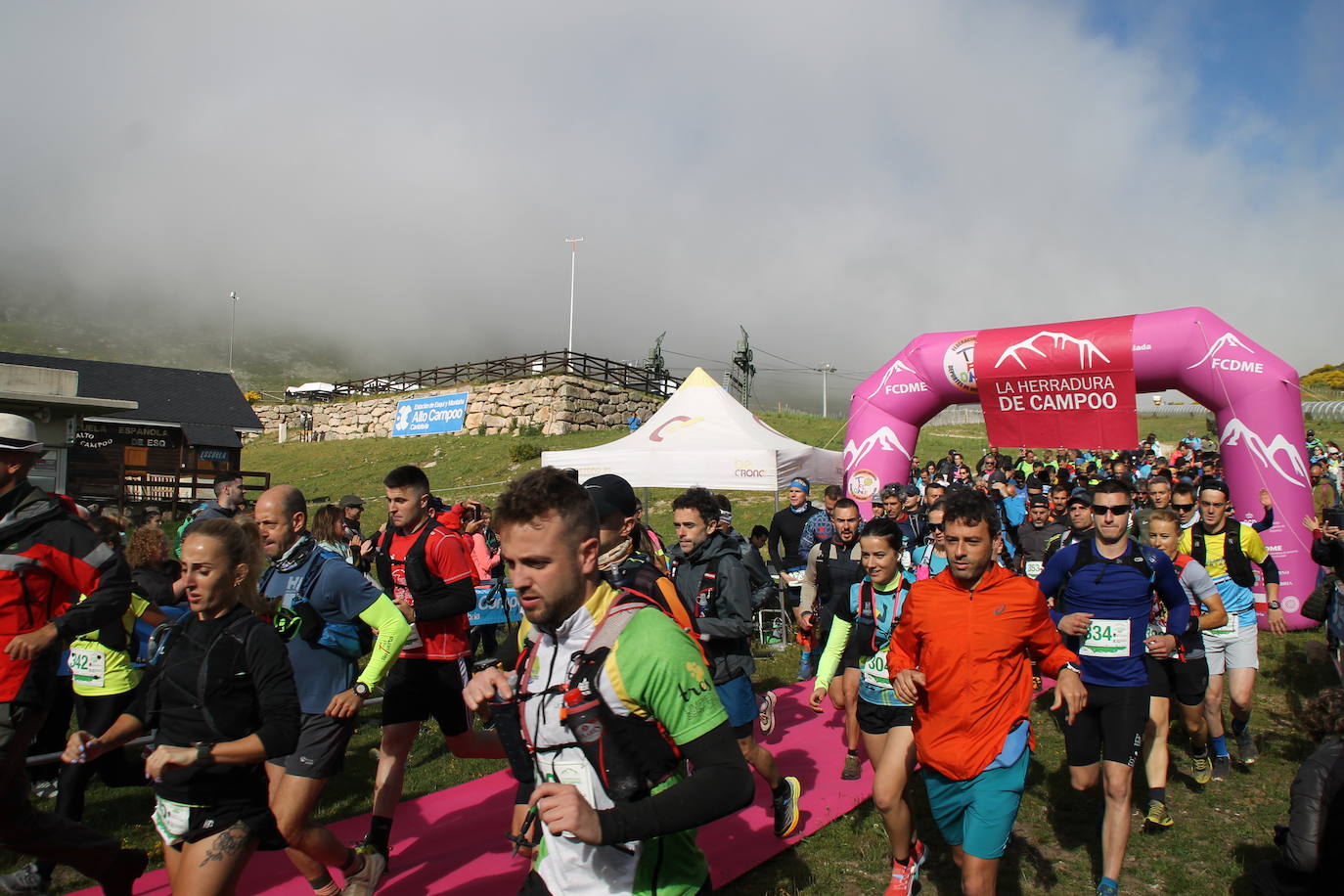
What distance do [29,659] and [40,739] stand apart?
8.92 feet

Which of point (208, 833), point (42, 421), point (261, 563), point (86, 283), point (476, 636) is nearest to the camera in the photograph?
point (208, 833)

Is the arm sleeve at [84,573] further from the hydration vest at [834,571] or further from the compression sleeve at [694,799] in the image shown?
the hydration vest at [834,571]

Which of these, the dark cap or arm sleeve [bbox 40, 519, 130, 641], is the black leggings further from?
the dark cap

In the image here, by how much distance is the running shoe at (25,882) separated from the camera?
3.95 m

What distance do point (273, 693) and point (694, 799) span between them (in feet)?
5.85

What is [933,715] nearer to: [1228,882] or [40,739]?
[1228,882]

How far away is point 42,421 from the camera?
14719 millimetres

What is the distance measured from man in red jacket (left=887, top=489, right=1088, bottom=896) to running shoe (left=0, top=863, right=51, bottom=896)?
13.9ft

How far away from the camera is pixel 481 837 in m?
4.91

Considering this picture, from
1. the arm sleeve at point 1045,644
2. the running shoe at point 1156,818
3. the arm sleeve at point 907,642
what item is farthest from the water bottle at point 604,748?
the running shoe at point 1156,818

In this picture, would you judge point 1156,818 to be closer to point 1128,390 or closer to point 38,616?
point 38,616

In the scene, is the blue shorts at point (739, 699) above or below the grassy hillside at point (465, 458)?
below

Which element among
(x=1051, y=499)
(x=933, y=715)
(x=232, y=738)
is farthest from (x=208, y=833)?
(x=1051, y=499)

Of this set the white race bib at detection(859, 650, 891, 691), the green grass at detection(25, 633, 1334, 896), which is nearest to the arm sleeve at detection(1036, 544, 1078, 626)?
the white race bib at detection(859, 650, 891, 691)
